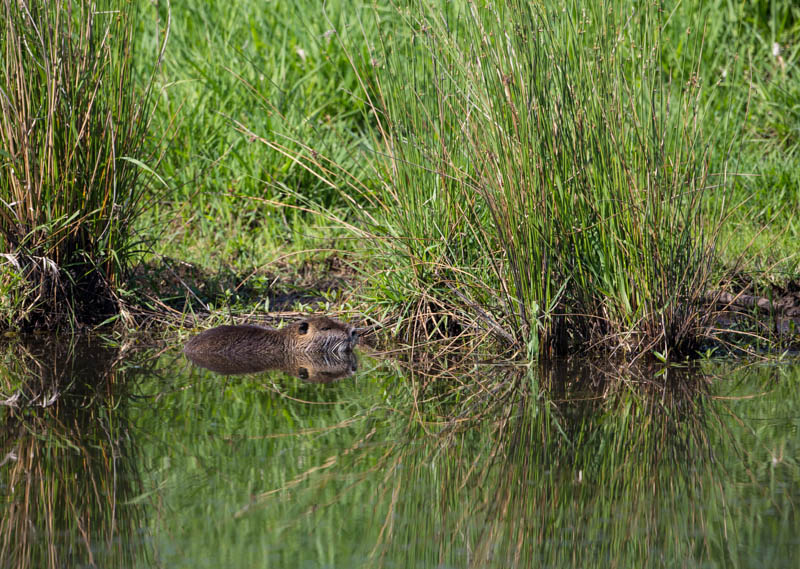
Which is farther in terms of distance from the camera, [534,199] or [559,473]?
[534,199]

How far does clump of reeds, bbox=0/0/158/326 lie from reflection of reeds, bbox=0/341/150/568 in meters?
0.57

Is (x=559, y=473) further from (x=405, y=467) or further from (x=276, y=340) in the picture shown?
(x=276, y=340)

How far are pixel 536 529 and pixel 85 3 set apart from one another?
345cm

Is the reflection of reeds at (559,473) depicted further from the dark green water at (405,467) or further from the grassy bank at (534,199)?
the grassy bank at (534,199)

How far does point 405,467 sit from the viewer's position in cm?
310

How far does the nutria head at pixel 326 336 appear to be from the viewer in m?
4.81

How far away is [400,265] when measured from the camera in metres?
4.91

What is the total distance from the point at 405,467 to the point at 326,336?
1.77 metres

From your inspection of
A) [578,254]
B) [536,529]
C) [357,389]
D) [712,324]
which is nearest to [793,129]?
[712,324]

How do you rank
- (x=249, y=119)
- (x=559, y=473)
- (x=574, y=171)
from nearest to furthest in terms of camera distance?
1. (x=559, y=473)
2. (x=574, y=171)
3. (x=249, y=119)

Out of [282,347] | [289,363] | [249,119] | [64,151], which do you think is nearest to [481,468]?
[289,363]

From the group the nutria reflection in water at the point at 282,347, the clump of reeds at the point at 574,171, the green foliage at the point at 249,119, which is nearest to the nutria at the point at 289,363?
the nutria reflection in water at the point at 282,347

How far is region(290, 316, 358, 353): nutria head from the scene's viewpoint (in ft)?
15.8

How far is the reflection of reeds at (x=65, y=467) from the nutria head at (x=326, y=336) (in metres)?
0.91
